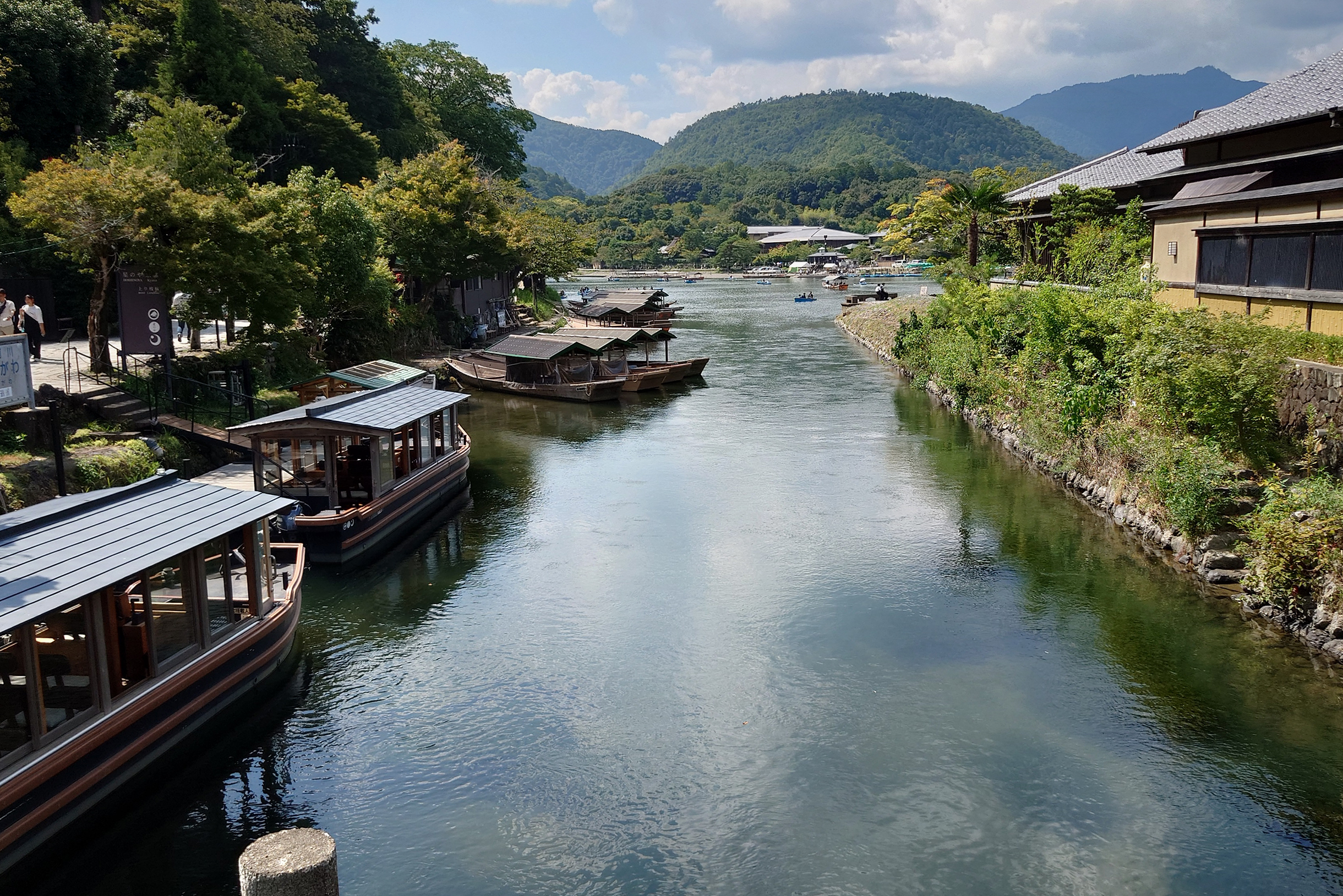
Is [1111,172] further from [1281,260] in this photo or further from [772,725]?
[772,725]

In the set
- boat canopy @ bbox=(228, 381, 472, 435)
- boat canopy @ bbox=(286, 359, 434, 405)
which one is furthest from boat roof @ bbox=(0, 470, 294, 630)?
boat canopy @ bbox=(286, 359, 434, 405)

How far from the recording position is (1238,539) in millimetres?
18594

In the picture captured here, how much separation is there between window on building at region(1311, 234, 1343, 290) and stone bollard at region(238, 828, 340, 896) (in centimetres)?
2027

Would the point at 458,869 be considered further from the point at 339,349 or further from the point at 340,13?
the point at 340,13

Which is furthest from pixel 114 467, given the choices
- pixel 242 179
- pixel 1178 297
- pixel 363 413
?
pixel 1178 297

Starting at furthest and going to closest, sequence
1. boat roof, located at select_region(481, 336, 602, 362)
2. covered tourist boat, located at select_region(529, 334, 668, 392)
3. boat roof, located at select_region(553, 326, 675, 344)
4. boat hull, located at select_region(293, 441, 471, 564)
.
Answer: boat roof, located at select_region(553, 326, 675, 344), covered tourist boat, located at select_region(529, 334, 668, 392), boat roof, located at select_region(481, 336, 602, 362), boat hull, located at select_region(293, 441, 471, 564)

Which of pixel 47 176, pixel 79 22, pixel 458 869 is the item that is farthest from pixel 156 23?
pixel 458 869

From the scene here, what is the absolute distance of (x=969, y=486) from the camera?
89.1 ft

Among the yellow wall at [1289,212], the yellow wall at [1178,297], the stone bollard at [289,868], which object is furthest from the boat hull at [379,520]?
the yellow wall at [1289,212]

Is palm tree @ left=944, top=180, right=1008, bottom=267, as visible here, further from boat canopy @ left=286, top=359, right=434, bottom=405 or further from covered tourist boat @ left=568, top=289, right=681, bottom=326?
boat canopy @ left=286, top=359, right=434, bottom=405

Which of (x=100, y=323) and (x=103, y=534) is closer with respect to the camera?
(x=103, y=534)

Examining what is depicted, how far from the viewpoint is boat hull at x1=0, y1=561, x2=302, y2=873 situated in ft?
33.1

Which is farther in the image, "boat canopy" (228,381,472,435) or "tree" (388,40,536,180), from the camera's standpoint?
"tree" (388,40,536,180)

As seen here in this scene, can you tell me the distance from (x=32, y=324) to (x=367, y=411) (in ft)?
33.4
